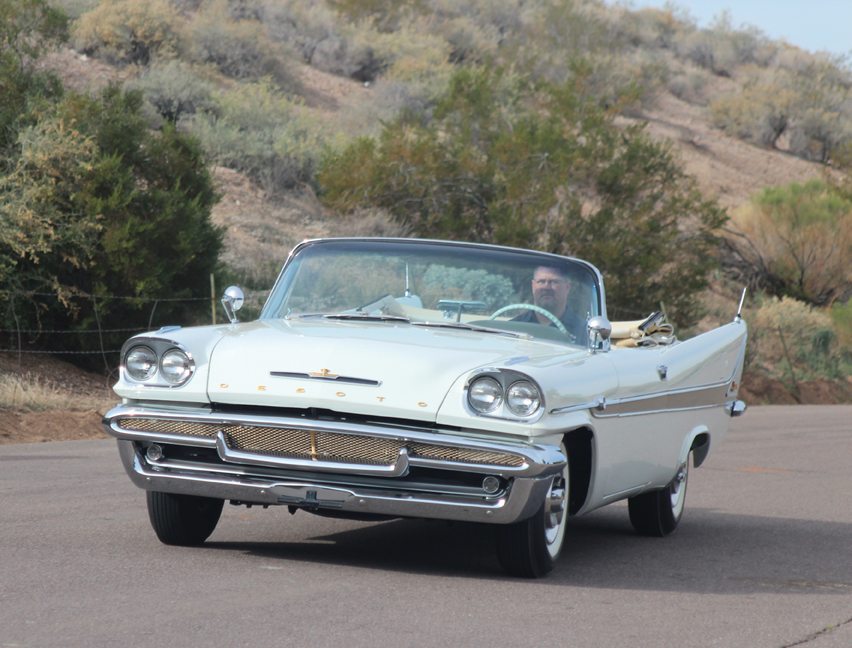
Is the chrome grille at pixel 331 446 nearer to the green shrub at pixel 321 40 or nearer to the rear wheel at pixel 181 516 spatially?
the rear wheel at pixel 181 516

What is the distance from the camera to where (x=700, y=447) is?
9523mm

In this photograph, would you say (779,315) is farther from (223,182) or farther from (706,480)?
(706,480)

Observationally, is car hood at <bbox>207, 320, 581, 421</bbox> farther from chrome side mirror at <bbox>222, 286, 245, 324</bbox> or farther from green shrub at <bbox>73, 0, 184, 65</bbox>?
green shrub at <bbox>73, 0, 184, 65</bbox>

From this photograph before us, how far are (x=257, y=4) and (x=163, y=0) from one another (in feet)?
26.3

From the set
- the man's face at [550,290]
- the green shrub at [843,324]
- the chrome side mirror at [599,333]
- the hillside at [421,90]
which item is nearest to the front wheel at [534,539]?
the chrome side mirror at [599,333]

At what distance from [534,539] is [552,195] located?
Answer: 74.1ft

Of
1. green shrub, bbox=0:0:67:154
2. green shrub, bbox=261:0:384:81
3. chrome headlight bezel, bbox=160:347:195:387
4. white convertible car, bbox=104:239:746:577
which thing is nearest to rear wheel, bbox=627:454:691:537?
white convertible car, bbox=104:239:746:577

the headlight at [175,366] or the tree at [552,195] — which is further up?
the headlight at [175,366]

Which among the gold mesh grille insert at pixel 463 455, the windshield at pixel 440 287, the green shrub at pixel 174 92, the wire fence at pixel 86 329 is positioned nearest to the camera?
the gold mesh grille insert at pixel 463 455

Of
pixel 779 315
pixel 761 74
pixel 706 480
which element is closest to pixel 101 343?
pixel 706 480

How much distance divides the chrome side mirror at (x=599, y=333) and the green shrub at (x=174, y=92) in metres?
30.3

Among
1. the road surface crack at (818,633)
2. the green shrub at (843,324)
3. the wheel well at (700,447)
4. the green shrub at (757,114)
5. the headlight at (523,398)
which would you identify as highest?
the headlight at (523,398)

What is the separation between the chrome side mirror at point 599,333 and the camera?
7.84 metres

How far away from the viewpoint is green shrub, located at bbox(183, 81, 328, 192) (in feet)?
117
